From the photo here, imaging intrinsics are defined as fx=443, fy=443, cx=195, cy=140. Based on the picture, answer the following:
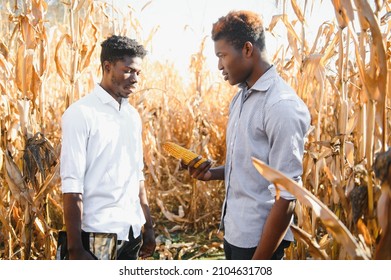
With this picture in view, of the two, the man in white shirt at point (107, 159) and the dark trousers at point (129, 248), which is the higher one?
the man in white shirt at point (107, 159)

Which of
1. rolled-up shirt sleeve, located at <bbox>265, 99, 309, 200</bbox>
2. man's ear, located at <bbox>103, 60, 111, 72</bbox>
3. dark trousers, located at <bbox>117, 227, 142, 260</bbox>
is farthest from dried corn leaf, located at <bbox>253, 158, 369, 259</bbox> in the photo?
man's ear, located at <bbox>103, 60, 111, 72</bbox>

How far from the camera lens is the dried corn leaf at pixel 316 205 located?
68cm

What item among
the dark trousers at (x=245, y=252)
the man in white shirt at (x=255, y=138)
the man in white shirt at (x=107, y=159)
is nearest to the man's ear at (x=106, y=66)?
the man in white shirt at (x=107, y=159)

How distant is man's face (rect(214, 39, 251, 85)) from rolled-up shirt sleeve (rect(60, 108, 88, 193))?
426 mm

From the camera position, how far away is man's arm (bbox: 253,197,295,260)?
3.46ft

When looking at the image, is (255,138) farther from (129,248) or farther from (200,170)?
(129,248)

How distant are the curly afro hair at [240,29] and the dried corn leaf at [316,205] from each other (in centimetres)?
57

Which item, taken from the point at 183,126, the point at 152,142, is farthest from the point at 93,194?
the point at 183,126

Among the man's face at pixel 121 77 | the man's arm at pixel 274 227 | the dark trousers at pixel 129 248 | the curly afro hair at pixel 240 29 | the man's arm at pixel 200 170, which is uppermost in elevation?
the curly afro hair at pixel 240 29

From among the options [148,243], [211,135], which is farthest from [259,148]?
[211,135]

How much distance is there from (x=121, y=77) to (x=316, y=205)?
2.91ft

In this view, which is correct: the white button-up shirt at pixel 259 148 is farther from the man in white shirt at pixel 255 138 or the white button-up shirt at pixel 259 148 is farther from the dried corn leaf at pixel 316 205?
the dried corn leaf at pixel 316 205

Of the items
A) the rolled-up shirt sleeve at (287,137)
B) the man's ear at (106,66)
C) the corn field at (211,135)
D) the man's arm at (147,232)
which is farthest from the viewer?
the man's arm at (147,232)
